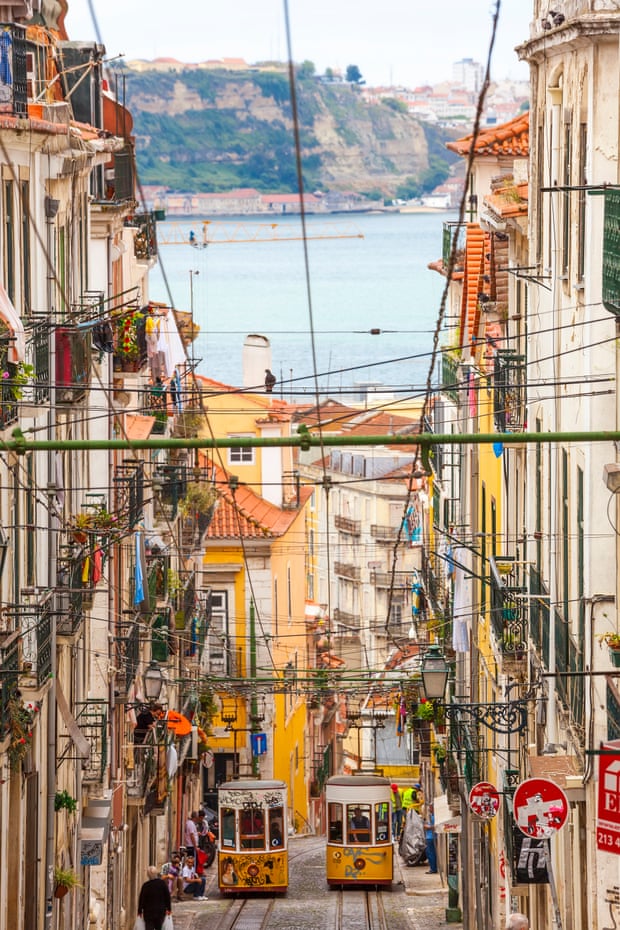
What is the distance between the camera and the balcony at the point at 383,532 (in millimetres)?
79250

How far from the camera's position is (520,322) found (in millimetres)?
22016

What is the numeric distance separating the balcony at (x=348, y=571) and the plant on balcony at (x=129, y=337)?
5539cm

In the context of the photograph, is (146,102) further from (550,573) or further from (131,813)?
(550,573)

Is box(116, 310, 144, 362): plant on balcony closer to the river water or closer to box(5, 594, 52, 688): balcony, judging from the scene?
box(5, 594, 52, 688): balcony

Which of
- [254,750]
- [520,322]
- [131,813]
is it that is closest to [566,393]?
[520,322]

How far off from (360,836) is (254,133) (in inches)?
4953

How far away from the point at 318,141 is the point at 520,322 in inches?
5496

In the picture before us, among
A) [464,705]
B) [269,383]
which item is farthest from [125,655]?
[269,383]

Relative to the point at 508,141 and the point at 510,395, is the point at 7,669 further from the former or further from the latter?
the point at 508,141

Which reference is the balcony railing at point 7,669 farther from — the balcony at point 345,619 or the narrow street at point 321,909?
the balcony at point 345,619

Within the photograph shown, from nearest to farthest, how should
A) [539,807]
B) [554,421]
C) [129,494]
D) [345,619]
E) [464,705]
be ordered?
[539,807] < [554,421] < [464,705] < [129,494] < [345,619]

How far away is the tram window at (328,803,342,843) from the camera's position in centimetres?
3688

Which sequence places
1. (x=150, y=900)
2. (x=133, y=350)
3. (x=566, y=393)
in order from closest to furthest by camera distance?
(x=566, y=393), (x=150, y=900), (x=133, y=350)

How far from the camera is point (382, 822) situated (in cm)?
3700
